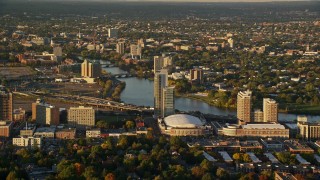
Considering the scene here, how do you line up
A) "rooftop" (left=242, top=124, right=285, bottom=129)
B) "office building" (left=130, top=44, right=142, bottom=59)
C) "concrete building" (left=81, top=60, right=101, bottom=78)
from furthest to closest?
"office building" (left=130, top=44, right=142, bottom=59) < "concrete building" (left=81, top=60, right=101, bottom=78) < "rooftop" (left=242, top=124, right=285, bottom=129)

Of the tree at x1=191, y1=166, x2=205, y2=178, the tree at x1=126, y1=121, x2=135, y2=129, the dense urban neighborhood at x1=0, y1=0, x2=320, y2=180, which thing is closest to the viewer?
the tree at x1=191, y1=166, x2=205, y2=178

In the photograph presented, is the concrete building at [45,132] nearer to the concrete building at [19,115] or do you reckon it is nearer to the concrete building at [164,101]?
the concrete building at [19,115]

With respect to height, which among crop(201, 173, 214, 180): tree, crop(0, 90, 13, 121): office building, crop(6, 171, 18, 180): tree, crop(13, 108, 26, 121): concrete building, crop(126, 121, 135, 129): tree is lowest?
crop(201, 173, 214, 180): tree

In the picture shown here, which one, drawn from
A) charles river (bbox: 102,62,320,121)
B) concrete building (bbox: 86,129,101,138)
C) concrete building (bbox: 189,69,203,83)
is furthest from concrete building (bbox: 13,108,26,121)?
concrete building (bbox: 189,69,203,83)

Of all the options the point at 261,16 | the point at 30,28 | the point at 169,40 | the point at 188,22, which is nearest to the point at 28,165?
the point at 169,40

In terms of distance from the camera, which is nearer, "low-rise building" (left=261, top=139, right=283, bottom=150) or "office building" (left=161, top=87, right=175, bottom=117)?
"low-rise building" (left=261, top=139, right=283, bottom=150)

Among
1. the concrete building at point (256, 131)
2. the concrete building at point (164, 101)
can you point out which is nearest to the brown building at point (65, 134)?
the concrete building at point (164, 101)

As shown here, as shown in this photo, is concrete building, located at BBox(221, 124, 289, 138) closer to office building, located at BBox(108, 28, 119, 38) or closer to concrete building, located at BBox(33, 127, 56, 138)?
concrete building, located at BBox(33, 127, 56, 138)
